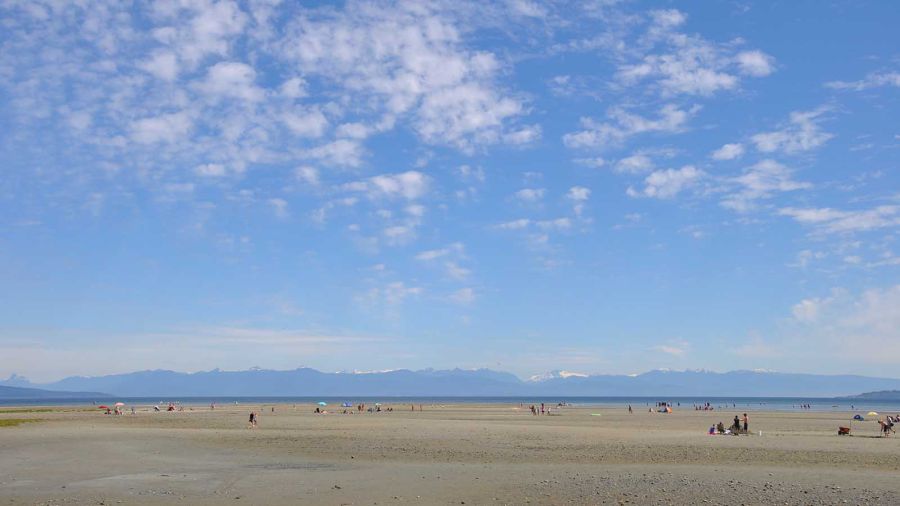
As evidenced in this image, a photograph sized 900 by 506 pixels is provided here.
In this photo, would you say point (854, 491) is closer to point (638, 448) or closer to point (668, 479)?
point (668, 479)

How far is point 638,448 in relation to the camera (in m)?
32.7

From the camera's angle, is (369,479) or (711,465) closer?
(369,479)

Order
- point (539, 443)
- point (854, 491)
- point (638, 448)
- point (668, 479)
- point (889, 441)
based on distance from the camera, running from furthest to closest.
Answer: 1. point (889, 441)
2. point (539, 443)
3. point (638, 448)
4. point (668, 479)
5. point (854, 491)

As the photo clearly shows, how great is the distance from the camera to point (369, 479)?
71.1 feet

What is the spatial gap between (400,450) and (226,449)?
8.65 meters

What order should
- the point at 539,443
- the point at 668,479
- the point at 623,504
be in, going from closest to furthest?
the point at 623,504, the point at 668,479, the point at 539,443

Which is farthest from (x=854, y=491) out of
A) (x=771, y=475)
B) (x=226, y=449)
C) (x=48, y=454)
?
(x=48, y=454)

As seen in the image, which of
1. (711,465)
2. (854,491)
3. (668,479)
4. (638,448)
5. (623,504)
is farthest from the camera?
(638,448)

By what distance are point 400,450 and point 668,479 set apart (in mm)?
13681

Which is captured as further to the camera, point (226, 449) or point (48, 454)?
point (226, 449)

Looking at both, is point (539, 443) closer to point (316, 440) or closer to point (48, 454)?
point (316, 440)

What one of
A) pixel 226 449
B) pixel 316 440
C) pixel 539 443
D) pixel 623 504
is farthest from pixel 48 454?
pixel 623 504

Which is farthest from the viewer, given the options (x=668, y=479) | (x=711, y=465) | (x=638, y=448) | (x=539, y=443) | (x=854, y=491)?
(x=539, y=443)

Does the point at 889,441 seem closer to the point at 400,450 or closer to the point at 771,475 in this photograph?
the point at 771,475
